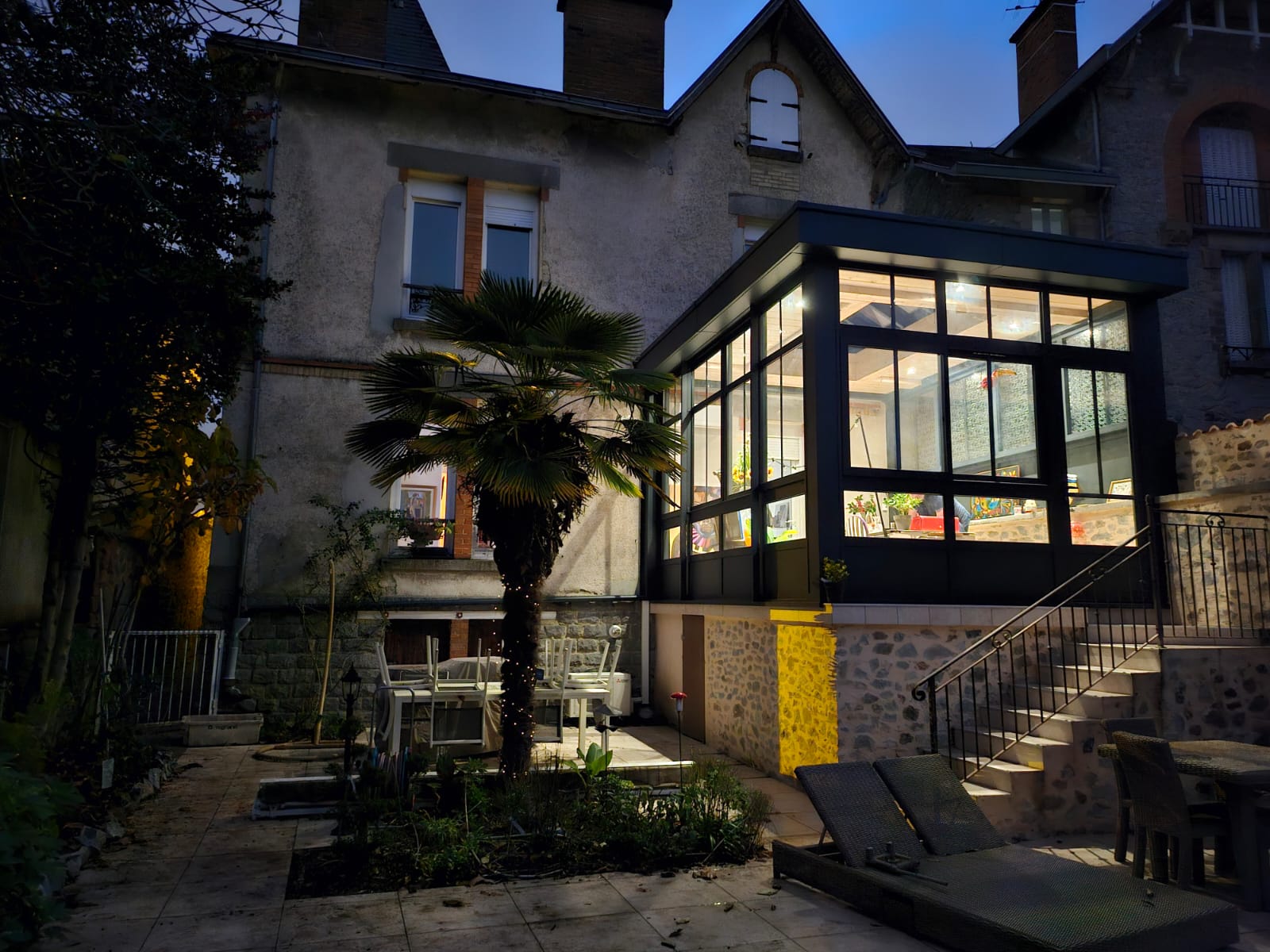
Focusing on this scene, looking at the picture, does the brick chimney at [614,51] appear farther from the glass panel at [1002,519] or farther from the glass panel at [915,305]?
the glass panel at [1002,519]

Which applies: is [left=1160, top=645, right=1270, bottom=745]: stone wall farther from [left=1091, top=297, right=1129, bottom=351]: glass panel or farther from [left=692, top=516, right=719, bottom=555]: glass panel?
[left=692, top=516, right=719, bottom=555]: glass panel

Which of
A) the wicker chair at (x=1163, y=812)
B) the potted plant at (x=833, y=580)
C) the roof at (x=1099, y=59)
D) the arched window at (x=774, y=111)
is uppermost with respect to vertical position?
the roof at (x=1099, y=59)

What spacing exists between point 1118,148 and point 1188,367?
362cm

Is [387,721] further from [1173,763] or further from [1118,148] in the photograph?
[1118,148]

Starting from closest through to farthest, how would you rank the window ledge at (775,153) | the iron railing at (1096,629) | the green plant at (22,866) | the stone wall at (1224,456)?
the green plant at (22,866) < the iron railing at (1096,629) < the stone wall at (1224,456) < the window ledge at (775,153)

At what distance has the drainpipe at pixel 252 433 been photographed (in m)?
10.8

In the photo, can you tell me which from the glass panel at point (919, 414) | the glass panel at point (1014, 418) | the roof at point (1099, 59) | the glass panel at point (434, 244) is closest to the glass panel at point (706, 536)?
the glass panel at point (919, 414)

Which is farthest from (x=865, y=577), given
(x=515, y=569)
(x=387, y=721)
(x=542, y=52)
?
(x=542, y=52)

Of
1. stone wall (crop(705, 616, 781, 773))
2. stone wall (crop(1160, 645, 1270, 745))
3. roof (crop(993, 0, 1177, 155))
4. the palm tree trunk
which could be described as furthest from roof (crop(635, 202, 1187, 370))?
roof (crop(993, 0, 1177, 155))

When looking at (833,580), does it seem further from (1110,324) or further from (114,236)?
(114,236)

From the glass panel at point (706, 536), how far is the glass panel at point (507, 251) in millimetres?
4516

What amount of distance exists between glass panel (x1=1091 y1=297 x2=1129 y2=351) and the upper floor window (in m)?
7.21

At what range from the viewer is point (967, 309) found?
8.55 metres

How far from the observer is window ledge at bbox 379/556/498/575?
38.1ft
